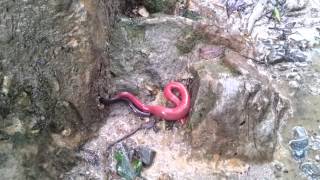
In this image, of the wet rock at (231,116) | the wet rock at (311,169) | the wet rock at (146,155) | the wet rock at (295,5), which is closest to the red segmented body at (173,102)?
the wet rock at (231,116)

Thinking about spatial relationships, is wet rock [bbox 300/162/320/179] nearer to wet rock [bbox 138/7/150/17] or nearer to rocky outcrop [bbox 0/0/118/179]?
rocky outcrop [bbox 0/0/118/179]

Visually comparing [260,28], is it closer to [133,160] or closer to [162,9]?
[162,9]

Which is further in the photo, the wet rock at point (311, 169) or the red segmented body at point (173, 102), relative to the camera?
the red segmented body at point (173, 102)

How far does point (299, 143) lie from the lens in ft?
18.5

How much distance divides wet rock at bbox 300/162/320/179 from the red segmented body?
133cm

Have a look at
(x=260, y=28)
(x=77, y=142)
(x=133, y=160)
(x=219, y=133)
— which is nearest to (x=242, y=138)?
(x=219, y=133)

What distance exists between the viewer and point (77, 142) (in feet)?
17.5

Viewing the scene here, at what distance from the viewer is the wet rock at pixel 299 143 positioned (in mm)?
5535

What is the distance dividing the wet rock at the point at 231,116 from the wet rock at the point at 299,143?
24 cm

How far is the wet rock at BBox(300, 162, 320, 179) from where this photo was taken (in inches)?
210

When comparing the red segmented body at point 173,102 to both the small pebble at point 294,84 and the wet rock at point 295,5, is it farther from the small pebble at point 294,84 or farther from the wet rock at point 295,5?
the wet rock at point 295,5

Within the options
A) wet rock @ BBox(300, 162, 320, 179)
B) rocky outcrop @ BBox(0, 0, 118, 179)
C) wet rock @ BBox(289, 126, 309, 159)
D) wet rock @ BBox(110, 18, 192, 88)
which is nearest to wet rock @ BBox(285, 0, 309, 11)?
wet rock @ BBox(110, 18, 192, 88)

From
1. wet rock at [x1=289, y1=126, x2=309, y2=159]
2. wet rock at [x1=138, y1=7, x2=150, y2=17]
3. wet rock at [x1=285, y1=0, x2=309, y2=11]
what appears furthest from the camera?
wet rock at [x1=285, y1=0, x2=309, y2=11]

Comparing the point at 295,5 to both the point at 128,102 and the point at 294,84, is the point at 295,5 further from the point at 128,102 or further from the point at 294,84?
the point at 128,102
